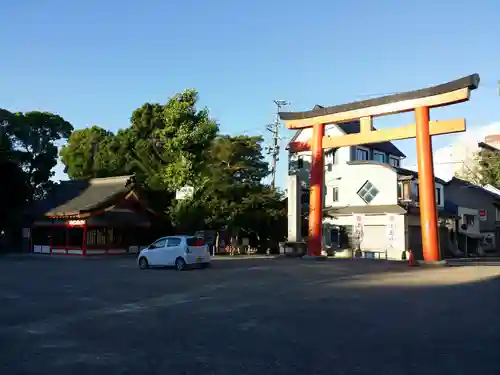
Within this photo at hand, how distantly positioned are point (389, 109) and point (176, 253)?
46.9 ft

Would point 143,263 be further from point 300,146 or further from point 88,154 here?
point 88,154

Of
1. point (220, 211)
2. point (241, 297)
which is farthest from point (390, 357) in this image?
point (220, 211)

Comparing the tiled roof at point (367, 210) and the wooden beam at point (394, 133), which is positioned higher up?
the wooden beam at point (394, 133)

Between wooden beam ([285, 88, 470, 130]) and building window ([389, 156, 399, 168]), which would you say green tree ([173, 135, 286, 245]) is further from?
building window ([389, 156, 399, 168])

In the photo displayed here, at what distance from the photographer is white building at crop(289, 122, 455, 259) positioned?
38219 millimetres

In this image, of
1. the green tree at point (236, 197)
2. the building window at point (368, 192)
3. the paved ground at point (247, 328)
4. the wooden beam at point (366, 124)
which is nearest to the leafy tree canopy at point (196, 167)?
the green tree at point (236, 197)

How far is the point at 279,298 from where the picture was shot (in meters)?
13.6

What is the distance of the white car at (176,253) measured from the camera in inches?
909

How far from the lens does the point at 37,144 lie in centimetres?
4262

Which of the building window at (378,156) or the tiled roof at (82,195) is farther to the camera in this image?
the building window at (378,156)

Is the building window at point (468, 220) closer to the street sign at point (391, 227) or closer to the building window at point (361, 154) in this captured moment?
the building window at point (361, 154)

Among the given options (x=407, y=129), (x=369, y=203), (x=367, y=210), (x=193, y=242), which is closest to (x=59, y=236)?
(x=193, y=242)

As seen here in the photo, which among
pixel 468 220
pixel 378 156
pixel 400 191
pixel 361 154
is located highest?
pixel 378 156

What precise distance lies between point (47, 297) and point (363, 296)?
8.36 meters
